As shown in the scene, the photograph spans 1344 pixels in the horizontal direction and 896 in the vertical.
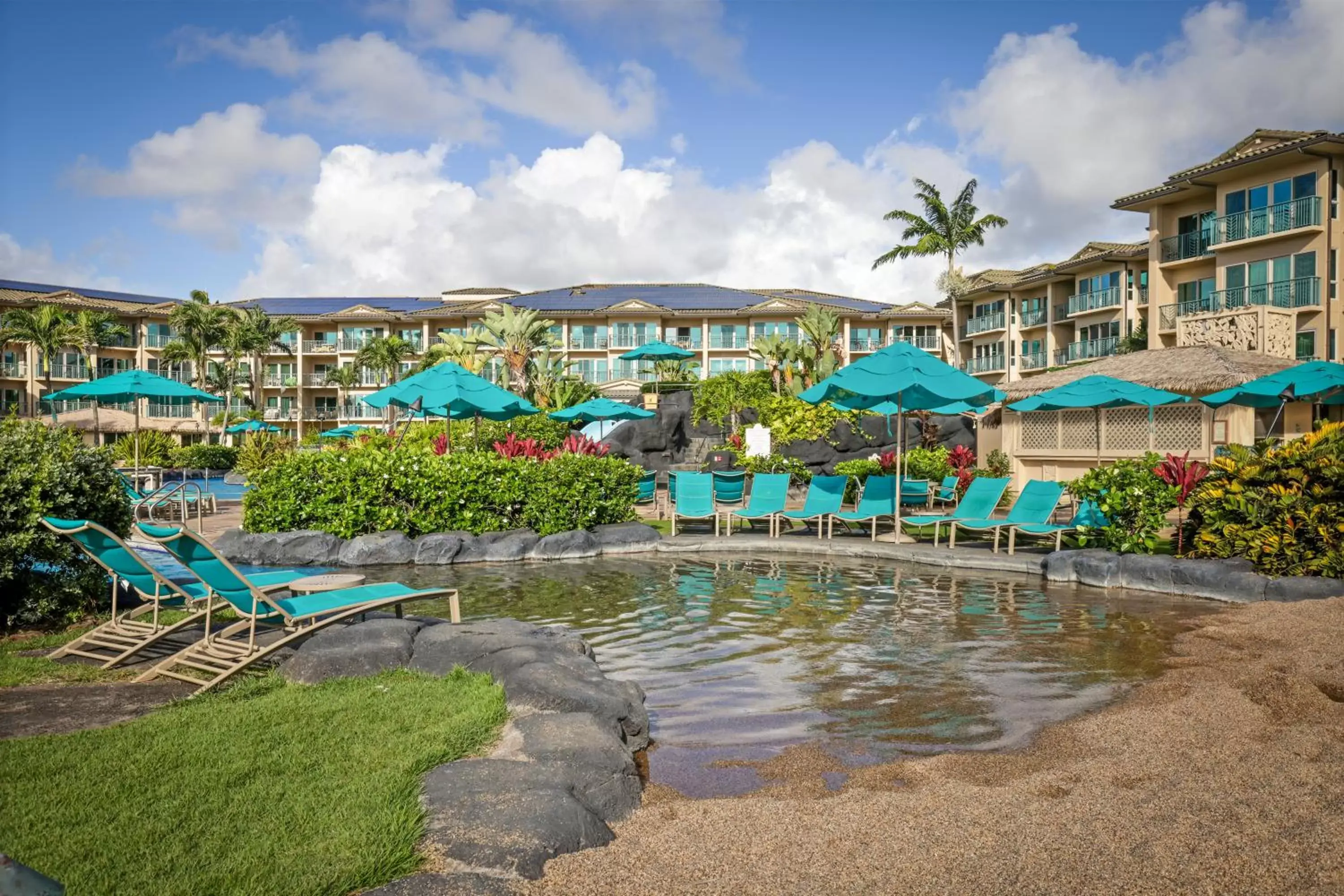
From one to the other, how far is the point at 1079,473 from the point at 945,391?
29.9 ft

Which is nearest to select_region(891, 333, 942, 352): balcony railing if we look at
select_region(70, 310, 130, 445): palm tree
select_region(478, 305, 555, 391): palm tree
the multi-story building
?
the multi-story building

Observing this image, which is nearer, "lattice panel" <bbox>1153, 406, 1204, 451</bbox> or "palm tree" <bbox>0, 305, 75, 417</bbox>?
"lattice panel" <bbox>1153, 406, 1204, 451</bbox>

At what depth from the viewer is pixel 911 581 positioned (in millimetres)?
10992

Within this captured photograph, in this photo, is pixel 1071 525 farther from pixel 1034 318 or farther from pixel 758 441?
pixel 1034 318

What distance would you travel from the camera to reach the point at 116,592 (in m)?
6.79

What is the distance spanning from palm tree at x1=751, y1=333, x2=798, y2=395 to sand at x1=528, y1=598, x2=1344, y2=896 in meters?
29.4

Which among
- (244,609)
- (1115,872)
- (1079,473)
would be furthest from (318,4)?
(1079,473)

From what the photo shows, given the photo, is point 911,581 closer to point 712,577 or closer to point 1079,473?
point 712,577

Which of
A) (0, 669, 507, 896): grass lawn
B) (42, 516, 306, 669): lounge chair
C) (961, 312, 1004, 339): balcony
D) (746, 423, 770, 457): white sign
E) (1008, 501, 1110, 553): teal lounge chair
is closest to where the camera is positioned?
(0, 669, 507, 896): grass lawn

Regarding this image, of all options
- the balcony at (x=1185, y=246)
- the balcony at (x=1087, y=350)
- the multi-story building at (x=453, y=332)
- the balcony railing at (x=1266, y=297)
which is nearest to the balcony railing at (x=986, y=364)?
the balcony at (x=1087, y=350)

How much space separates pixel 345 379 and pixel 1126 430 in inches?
1860

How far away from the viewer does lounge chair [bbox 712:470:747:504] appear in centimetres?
1498

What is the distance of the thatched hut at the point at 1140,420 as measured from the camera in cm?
1841

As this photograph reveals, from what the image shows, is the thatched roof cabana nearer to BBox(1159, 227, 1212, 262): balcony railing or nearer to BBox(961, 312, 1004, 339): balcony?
BBox(1159, 227, 1212, 262): balcony railing
